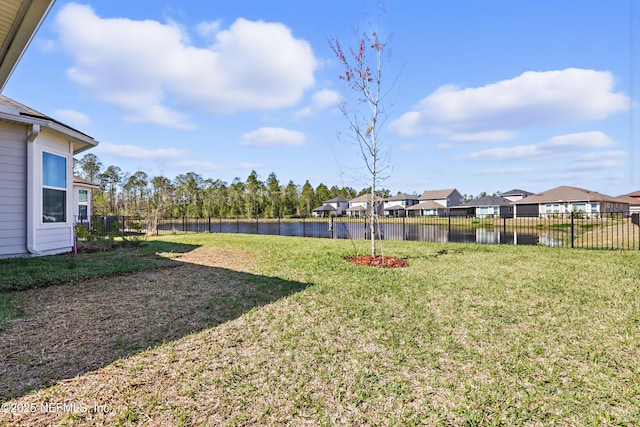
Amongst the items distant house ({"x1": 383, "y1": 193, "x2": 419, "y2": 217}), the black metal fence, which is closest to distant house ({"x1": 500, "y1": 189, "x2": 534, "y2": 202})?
distant house ({"x1": 383, "y1": 193, "x2": 419, "y2": 217})

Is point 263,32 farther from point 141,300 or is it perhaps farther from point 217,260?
point 141,300

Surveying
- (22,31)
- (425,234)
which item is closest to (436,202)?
(425,234)

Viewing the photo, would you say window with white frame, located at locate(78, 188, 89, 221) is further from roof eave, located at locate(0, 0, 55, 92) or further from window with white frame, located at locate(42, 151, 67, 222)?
roof eave, located at locate(0, 0, 55, 92)

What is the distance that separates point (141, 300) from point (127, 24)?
6417 millimetres

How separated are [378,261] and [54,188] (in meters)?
7.48

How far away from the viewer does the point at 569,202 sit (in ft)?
101

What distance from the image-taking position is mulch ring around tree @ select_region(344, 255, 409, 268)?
20.1 ft

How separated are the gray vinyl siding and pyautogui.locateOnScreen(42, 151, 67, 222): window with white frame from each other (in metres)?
0.41

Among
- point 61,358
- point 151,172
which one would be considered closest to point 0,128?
point 61,358

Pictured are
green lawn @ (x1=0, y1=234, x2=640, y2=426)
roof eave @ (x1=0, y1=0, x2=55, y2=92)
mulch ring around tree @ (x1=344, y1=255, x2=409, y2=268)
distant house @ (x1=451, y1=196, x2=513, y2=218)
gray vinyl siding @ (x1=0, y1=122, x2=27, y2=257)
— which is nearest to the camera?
green lawn @ (x1=0, y1=234, x2=640, y2=426)

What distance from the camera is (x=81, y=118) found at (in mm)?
12594

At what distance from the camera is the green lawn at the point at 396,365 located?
1.80m

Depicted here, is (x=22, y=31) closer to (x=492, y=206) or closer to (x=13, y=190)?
(x=13, y=190)

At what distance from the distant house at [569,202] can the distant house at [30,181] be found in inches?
1468
